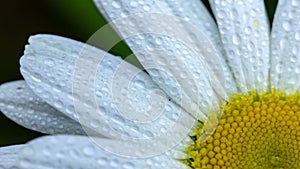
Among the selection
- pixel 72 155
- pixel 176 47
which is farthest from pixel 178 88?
pixel 72 155

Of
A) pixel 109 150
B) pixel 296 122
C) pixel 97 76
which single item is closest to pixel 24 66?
pixel 97 76

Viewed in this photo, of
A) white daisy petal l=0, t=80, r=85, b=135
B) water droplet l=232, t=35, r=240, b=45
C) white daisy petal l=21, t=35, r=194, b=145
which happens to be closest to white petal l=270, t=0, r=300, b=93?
water droplet l=232, t=35, r=240, b=45

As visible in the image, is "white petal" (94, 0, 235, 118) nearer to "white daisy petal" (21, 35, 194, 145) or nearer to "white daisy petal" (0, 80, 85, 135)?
"white daisy petal" (21, 35, 194, 145)

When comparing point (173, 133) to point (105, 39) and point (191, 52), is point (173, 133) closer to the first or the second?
point (191, 52)

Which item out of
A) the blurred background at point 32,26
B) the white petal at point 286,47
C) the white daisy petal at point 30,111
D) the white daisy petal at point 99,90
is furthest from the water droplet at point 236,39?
the white daisy petal at point 30,111

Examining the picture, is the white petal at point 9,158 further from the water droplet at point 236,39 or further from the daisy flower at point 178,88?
the water droplet at point 236,39
